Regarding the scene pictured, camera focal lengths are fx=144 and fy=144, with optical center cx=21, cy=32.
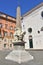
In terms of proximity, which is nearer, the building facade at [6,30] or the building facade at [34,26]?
the building facade at [34,26]

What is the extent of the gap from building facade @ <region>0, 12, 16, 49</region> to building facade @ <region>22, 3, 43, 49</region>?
276 inches

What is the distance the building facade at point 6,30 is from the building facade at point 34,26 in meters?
7.02

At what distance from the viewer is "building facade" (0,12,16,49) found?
106ft

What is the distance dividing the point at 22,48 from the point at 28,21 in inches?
734

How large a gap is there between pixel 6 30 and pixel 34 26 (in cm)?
1032

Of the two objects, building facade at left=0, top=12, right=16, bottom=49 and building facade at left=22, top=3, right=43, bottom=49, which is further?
building facade at left=0, top=12, right=16, bottom=49

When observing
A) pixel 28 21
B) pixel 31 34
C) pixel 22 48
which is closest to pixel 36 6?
pixel 28 21

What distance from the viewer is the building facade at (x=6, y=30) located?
32312mm

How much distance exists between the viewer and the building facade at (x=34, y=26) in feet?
80.9

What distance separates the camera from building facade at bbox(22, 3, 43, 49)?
971 inches

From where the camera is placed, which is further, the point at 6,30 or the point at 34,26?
the point at 6,30

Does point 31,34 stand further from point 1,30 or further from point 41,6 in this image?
point 1,30

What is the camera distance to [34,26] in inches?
1021

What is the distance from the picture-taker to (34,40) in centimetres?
2559
